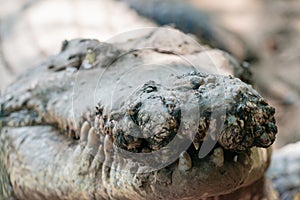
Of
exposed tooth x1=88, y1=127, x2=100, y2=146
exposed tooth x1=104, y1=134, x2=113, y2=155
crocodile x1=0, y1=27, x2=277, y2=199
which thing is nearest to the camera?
crocodile x1=0, y1=27, x2=277, y2=199

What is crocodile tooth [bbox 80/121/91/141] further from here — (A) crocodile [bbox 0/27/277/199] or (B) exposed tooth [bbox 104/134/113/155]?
(B) exposed tooth [bbox 104/134/113/155]

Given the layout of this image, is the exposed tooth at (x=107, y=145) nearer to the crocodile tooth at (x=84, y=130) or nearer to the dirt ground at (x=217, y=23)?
the crocodile tooth at (x=84, y=130)

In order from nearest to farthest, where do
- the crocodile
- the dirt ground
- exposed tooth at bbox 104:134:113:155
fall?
the crocodile → exposed tooth at bbox 104:134:113:155 → the dirt ground

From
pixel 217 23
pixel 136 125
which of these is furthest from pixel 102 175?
pixel 217 23

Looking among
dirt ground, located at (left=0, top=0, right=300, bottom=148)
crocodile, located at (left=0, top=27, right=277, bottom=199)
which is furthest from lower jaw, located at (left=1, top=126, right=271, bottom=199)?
dirt ground, located at (left=0, top=0, right=300, bottom=148)

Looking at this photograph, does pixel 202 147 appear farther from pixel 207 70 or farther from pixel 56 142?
pixel 56 142

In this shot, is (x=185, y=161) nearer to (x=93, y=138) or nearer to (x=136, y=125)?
(x=136, y=125)
